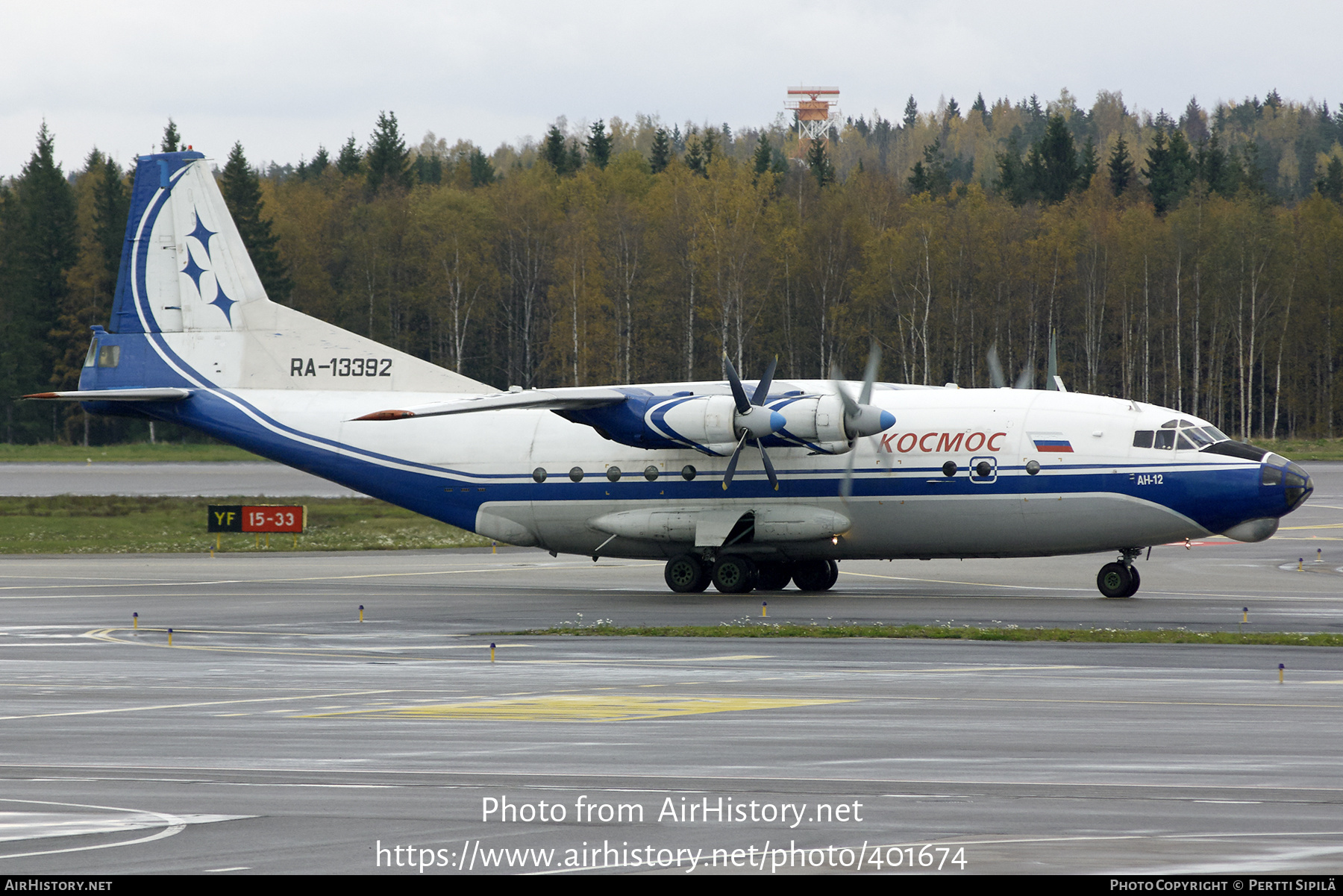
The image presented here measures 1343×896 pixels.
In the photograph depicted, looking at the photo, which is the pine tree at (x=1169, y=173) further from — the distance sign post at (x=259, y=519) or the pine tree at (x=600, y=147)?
the distance sign post at (x=259, y=519)

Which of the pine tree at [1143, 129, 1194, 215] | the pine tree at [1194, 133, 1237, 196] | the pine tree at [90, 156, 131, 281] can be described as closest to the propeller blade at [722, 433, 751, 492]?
the pine tree at [90, 156, 131, 281]

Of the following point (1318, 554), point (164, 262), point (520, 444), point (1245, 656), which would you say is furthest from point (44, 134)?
point (1245, 656)

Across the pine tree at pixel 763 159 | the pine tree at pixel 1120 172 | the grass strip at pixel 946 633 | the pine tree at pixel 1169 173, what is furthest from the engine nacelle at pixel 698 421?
the pine tree at pixel 1120 172

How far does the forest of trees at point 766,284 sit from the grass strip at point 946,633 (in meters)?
59.2

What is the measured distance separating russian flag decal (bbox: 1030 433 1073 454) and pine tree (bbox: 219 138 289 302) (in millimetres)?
75944

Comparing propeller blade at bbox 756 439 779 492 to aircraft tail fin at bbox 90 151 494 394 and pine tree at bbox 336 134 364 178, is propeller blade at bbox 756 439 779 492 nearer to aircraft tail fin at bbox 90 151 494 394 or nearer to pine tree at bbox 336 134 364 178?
aircraft tail fin at bbox 90 151 494 394

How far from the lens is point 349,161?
431 feet

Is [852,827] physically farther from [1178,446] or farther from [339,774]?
[1178,446]

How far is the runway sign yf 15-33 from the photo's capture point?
43250mm

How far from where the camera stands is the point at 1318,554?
36719mm

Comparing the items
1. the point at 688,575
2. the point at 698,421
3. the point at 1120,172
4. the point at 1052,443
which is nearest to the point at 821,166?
the point at 1120,172

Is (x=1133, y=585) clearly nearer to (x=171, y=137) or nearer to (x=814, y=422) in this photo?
(x=814, y=422)

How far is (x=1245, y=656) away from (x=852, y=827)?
491 inches

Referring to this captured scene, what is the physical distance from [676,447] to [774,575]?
4.06 m
